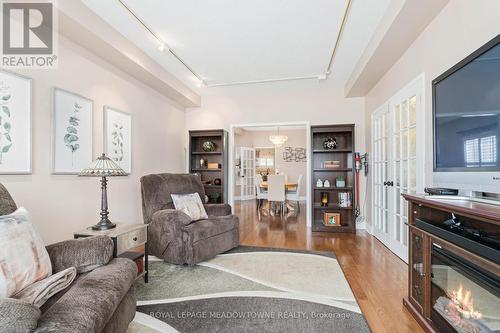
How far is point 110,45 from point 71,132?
1028mm

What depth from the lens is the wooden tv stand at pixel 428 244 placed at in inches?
45.3

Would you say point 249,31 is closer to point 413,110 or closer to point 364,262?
point 413,110

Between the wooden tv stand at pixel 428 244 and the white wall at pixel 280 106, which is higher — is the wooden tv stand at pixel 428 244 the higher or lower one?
the lower one

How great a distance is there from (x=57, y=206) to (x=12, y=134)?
756 millimetres

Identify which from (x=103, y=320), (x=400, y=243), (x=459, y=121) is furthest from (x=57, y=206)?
(x=400, y=243)

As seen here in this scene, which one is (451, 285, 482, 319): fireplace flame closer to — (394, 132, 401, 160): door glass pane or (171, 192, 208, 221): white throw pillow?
(394, 132, 401, 160): door glass pane

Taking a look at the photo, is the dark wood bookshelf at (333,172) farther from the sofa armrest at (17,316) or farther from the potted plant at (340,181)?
the sofa armrest at (17,316)

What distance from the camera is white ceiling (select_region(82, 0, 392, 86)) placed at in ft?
7.58

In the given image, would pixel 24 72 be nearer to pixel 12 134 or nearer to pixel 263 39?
pixel 12 134

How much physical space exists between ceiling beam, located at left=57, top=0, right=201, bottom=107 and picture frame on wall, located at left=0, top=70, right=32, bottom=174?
656 millimetres

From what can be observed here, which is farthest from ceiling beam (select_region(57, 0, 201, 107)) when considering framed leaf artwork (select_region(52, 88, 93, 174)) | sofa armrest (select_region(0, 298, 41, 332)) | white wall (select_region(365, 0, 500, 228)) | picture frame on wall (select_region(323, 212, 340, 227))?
picture frame on wall (select_region(323, 212, 340, 227))

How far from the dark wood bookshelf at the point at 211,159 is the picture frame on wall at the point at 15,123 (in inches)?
113

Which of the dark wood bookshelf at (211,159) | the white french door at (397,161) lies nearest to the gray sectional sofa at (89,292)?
the white french door at (397,161)

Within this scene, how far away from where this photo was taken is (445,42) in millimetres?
2035
